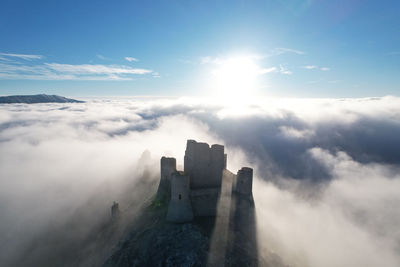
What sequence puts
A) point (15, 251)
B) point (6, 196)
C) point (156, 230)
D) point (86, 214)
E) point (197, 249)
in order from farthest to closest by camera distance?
point (6, 196)
point (86, 214)
point (15, 251)
point (156, 230)
point (197, 249)

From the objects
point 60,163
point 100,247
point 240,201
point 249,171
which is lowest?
point 60,163

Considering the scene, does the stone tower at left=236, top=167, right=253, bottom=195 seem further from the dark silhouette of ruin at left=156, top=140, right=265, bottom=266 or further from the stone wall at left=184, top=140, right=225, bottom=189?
the stone wall at left=184, top=140, right=225, bottom=189

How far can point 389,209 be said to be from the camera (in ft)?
474

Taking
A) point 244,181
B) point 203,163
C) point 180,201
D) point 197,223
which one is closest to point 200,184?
point 203,163

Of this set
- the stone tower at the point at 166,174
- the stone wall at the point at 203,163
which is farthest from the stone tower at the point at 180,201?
the stone tower at the point at 166,174

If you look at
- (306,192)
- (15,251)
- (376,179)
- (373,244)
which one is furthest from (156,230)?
(376,179)

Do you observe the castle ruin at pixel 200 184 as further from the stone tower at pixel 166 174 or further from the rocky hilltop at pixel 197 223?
the stone tower at pixel 166 174

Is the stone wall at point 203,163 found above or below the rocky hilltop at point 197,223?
above

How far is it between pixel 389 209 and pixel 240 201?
596 feet

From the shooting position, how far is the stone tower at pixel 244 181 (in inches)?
1437

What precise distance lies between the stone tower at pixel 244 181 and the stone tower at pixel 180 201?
10.5 metres

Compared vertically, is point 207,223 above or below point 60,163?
above

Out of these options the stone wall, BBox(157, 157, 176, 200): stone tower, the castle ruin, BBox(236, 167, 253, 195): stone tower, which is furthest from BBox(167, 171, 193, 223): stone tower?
BBox(236, 167, 253, 195): stone tower

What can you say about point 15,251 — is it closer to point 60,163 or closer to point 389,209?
point 60,163
